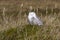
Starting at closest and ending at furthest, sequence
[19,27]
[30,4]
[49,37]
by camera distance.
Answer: [49,37] < [19,27] < [30,4]

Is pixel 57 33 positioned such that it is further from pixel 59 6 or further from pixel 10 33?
pixel 59 6

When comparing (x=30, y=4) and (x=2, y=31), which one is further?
(x=30, y=4)

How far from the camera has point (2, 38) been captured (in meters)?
5.68

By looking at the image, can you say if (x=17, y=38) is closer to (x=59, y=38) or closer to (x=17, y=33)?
(x=17, y=33)

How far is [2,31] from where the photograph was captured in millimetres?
5875

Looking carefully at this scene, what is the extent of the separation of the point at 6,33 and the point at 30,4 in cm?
822

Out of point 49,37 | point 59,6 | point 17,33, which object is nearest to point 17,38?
point 17,33

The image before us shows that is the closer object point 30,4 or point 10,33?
point 10,33

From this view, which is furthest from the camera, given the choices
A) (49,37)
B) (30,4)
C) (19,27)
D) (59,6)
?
(30,4)

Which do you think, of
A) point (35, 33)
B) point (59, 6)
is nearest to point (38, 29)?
point (35, 33)

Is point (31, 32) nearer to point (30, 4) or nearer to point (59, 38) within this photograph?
point (59, 38)

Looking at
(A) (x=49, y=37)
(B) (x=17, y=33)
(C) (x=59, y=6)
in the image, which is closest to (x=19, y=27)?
(B) (x=17, y=33)

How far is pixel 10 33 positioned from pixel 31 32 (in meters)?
0.37

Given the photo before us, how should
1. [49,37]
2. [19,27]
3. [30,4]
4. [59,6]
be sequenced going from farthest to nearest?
[30,4]
[59,6]
[19,27]
[49,37]
